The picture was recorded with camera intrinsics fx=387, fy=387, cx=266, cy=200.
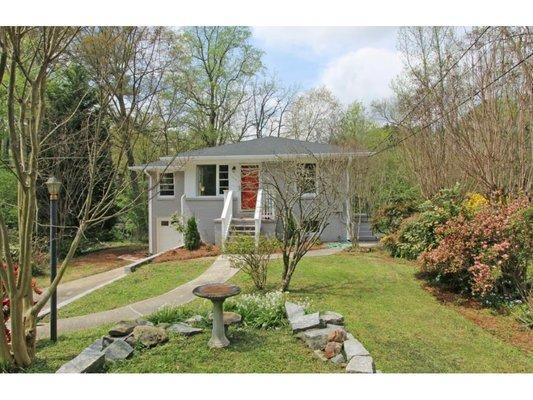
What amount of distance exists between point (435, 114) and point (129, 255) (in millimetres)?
11978

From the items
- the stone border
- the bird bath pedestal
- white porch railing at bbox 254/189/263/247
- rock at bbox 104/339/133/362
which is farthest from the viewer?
white porch railing at bbox 254/189/263/247

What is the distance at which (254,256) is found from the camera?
7332 mm

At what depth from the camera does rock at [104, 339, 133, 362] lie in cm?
414

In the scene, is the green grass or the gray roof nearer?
the green grass

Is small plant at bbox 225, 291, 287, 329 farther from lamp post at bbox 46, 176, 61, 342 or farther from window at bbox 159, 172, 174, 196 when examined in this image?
window at bbox 159, 172, 174, 196

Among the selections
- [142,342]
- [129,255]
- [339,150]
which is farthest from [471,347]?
[129,255]

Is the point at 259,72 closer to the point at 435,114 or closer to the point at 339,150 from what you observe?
the point at 339,150

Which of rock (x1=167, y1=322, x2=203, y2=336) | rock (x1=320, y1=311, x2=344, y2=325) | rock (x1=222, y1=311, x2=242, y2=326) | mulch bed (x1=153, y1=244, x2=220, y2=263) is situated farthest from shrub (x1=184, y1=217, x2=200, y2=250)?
rock (x1=320, y1=311, x2=344, y2=325)

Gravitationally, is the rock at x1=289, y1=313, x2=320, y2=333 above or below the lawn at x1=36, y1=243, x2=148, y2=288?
above

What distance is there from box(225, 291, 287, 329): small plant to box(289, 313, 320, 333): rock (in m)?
0.37

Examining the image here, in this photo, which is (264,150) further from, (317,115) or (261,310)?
(317,115)

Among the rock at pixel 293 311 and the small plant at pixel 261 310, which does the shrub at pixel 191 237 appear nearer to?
the small plant at pixel 261 310

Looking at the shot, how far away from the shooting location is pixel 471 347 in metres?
5.02
